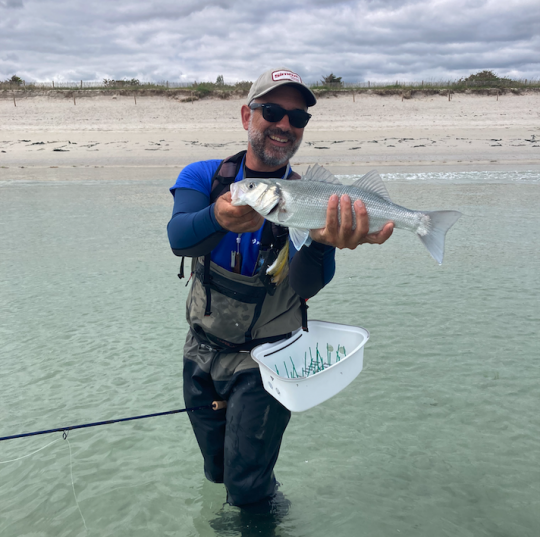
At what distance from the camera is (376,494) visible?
3.50 meters

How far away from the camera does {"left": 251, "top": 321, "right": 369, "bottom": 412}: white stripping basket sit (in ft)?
8.19

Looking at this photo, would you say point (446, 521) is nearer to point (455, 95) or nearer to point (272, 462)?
point (272, 462)

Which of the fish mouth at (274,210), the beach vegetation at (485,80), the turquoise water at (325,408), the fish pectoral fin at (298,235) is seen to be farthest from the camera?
the beach vegetation at (485,80)

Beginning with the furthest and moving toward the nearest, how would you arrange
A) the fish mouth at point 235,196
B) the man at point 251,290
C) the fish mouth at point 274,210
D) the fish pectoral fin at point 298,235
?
the man at point 251,290 < the fish pectoral fin at point 298,235 < the fish mouth at point 274,210 < the fish mouth at point 235,196

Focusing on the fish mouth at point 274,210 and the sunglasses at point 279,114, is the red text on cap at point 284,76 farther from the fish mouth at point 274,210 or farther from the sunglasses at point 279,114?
the fish mouth at point 274,210

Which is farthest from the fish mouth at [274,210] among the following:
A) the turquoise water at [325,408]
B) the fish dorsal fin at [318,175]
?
the turquoise water at [325,408]

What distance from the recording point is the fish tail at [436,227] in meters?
2.76

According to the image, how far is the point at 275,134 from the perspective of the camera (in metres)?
2.91

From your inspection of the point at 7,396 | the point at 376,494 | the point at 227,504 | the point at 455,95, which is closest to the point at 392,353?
the point at 376,494

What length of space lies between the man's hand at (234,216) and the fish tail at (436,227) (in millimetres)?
956

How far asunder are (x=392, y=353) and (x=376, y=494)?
199 cm

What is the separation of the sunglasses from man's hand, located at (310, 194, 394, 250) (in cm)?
64

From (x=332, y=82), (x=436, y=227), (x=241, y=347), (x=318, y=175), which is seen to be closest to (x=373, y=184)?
(x=318, y=175)

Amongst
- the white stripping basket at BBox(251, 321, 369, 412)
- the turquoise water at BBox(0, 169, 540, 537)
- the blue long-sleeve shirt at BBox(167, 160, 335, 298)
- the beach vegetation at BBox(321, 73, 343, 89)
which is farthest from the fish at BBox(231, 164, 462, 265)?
the beach vegetation at BBox(321, 73, 343, 89)
